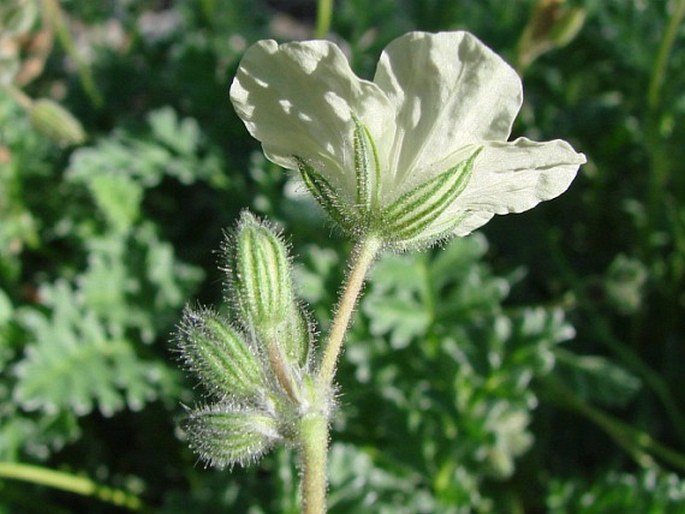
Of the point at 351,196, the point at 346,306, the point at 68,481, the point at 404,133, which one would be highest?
the point at 404,133

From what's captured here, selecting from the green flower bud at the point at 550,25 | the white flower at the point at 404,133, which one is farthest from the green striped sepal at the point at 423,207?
the green flower bud at the point at 550,25

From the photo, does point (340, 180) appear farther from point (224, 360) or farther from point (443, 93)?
point (224, 360)

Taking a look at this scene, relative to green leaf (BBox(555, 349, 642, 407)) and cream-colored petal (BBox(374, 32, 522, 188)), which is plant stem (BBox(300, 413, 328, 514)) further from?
green leaf (BBox(555, 349, 642, 407))

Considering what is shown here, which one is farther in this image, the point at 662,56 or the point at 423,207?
the point at 662,56

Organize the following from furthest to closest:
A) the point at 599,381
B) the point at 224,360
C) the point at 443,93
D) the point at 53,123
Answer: the point at 53,123 → the point at 599,381 → the point at 224,360 → the point at 443,93

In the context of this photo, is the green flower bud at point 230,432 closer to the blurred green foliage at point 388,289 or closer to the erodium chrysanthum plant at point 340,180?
the erodium chrysanthum plant at point 340,180

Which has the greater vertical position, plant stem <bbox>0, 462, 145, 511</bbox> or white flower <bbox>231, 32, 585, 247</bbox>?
white flower <bbox>231, 32, 585, 247</bbox>

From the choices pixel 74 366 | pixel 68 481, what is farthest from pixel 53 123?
pixel 68 481

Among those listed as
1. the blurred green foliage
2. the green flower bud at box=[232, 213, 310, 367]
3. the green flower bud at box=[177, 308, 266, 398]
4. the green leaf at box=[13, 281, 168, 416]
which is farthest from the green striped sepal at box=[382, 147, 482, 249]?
the green leaf at box=[13, 281, 168, 416]
